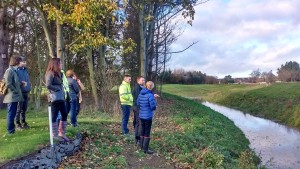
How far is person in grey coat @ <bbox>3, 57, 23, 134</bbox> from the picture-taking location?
11.0 meters

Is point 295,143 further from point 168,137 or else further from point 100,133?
point 100,133

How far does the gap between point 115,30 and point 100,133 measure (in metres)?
15.4

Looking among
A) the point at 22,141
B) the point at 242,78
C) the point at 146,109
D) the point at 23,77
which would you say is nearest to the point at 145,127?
the point at 146,109

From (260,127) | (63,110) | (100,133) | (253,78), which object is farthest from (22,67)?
(253,78)

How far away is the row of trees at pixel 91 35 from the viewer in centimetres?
1634

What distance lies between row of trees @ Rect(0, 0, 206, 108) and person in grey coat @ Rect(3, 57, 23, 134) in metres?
4.67

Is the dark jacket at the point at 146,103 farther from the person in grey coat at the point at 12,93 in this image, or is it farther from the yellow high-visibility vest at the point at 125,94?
the person in grey coat at the point at 12,93

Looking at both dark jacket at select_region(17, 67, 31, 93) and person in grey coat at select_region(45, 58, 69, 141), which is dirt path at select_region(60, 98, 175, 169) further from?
dark jacket at select_region(17, 67, 31, 93)

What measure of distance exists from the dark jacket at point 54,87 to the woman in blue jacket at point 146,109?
2.36 meters

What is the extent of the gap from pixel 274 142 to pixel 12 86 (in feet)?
52.9

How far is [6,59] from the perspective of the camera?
941 inches

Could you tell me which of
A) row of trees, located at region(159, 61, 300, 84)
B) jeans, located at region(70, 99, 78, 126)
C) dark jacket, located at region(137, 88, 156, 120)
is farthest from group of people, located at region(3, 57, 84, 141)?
row of trees, located at region(159, 61, 300, 84)

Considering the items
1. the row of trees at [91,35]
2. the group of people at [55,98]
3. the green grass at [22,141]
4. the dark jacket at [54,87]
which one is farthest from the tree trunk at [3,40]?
the dark jacket at [54,87]

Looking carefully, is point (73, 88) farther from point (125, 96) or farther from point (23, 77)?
point (23, 77)
